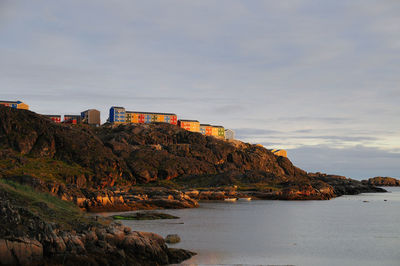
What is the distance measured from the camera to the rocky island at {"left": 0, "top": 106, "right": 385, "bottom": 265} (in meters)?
25.0

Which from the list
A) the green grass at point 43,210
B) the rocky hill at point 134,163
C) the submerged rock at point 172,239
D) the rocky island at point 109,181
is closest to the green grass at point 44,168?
the rocky hill at point 134,163

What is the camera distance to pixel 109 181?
4779 inches

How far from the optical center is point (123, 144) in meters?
153

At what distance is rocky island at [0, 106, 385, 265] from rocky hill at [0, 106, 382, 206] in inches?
11.5

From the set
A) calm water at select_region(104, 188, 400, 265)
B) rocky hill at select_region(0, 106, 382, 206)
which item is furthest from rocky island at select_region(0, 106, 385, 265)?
calm water at select_region(104, 188, 400, 265)

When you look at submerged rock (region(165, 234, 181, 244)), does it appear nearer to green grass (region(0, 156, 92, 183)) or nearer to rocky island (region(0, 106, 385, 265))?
rocky island (region(0, 106, 385, 265))

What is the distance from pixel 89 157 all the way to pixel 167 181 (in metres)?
30.5

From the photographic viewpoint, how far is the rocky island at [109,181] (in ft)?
82.1

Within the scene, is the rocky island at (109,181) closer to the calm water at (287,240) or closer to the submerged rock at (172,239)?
the calm water at (287,240)

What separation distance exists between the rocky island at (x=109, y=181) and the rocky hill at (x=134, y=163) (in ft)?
0.96

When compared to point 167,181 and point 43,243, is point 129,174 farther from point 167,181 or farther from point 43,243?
point 43,243

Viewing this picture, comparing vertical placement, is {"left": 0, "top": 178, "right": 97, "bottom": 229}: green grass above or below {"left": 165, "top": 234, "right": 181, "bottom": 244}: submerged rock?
above

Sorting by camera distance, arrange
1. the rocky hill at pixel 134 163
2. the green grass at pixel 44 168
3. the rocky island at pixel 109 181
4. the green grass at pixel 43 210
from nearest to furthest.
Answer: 1. the rocky island at pixel 109 181
2. the green grass at pixel 43 210
3. the rocky hill at pixel 134 163
4. the green grass at pixel 44 168

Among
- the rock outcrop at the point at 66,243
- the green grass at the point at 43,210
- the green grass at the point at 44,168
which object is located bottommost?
the rock outcrop at the point at 66,243
